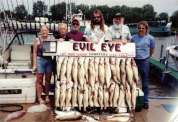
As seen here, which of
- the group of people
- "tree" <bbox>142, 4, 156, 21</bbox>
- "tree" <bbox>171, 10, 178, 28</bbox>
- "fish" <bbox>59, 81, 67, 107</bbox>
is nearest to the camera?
"fish" <bbox>59, 81, 67, 107</bbox>

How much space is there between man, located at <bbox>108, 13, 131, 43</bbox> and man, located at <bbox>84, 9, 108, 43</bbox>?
0.18 meters

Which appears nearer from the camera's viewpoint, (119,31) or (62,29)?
(62,29)

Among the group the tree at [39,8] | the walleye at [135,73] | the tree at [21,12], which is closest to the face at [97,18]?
the walleye at [135,73]

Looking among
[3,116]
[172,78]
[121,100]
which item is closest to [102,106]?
[121,100]

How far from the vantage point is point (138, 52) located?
26.1 ft

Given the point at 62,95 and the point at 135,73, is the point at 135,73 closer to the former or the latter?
the point at 135,73

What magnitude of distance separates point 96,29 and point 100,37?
6.8 inches

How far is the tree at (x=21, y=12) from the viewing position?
→ 1195 centimetres

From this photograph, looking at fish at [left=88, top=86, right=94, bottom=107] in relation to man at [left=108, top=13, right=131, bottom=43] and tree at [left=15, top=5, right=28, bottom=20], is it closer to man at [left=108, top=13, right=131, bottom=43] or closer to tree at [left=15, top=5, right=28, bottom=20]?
man at [left=108, top=13, right=131, bottom=43]

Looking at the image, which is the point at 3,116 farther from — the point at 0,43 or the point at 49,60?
→ the point at 0,43

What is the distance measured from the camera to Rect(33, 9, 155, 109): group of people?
25.3 feet

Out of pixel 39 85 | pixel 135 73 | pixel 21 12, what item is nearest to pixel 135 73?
pixel 135 73

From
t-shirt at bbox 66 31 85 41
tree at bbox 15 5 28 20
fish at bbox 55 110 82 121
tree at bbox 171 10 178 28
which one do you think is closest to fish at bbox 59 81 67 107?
fish at bbox 55 110 82 121

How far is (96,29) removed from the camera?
7.71 m
